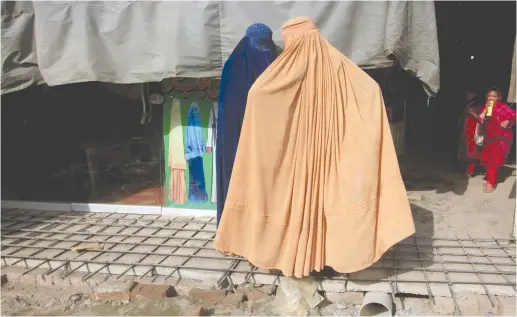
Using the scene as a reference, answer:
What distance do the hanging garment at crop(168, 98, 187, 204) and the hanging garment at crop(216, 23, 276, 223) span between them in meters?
1.44

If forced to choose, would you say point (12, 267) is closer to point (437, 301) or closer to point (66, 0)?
point (66, 0)

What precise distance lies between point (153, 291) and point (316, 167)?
5.19ft

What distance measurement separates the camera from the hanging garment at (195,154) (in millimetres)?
4684

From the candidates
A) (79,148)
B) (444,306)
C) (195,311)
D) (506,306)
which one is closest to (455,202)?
(506,306)

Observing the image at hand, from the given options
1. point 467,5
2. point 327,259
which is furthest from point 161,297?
point 467,5

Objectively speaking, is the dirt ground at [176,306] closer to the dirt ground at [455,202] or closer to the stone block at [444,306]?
the stone block at [444,306]

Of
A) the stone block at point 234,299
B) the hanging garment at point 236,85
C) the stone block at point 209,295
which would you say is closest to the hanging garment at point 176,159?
the hanging garment at point 236,85

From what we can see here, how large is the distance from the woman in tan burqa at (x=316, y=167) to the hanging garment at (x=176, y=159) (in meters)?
2.00

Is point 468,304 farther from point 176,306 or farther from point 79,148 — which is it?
→ point 79,148

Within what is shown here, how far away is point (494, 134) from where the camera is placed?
566cm

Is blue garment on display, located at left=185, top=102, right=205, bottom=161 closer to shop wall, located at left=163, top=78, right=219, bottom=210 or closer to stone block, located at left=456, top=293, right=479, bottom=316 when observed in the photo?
shop wall, located at left=163, top=78, right=219, bottom=210

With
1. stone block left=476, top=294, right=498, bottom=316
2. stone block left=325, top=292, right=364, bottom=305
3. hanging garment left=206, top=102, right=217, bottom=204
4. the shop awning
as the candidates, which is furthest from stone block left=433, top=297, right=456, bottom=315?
hanging garment left=206, top=102, right=217, bottom=204

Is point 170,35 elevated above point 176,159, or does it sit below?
above

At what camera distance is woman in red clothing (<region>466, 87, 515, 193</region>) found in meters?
5.53
